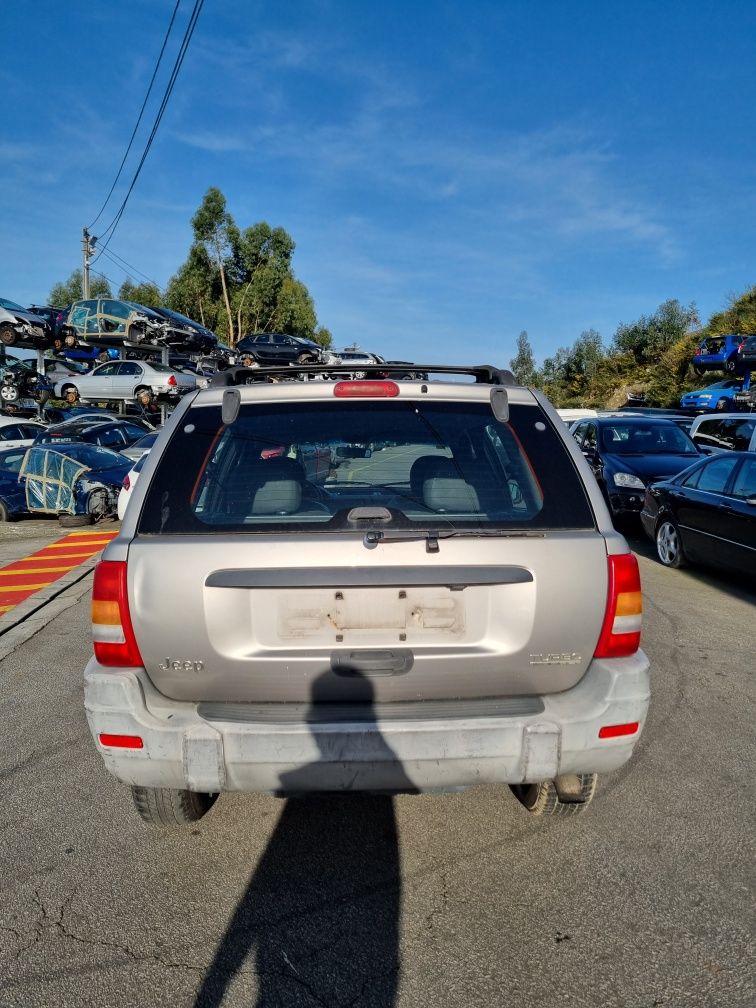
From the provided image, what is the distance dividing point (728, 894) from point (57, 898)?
2.41 meters

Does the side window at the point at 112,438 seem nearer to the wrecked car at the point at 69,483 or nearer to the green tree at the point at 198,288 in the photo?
the wrecked car at the point at 69,483

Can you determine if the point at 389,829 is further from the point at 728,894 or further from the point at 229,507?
the point at 229,507

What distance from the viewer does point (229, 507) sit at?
9.39ft

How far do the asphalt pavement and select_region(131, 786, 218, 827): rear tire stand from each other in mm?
141

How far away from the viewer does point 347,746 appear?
2.54 meters

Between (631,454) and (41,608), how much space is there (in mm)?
8477

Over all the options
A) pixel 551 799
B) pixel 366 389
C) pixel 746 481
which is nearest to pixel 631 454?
pixel 746 481

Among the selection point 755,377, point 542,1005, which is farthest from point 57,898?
point 755,377

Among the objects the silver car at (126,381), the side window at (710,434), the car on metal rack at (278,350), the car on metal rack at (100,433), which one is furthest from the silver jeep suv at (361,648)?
the car on metal rack at (278,350)

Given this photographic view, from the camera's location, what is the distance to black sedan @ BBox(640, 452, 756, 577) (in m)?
7.55

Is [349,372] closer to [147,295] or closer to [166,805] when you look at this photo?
[166,805]

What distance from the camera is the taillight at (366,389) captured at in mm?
3018

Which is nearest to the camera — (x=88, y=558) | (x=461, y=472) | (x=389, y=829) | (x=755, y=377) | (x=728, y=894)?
(x=728, y=894)

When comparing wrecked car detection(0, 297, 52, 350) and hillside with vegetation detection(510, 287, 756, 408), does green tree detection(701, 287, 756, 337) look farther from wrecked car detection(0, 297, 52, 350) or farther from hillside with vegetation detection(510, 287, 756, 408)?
wrecked car detection(0, 297, 52, 350)
